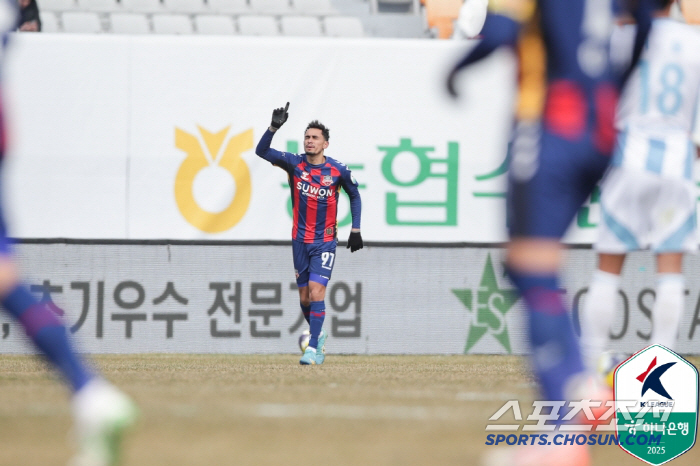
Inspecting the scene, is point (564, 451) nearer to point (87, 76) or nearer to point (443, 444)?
point (443, 444)

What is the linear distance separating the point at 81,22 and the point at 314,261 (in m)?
7.57

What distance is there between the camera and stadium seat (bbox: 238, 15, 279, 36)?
16.0 m

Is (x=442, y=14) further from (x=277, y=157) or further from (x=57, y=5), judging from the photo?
(x=277, y=157)

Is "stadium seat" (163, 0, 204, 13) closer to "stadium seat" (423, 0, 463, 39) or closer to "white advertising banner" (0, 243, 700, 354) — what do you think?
"stadium seat" (423, 0, 463, 39)

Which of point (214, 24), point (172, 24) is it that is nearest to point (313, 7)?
point (214, 24)

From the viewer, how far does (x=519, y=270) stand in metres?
3.21

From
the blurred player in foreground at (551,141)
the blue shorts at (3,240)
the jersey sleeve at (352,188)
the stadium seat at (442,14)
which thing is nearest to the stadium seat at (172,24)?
the stadium seat at (442,14)

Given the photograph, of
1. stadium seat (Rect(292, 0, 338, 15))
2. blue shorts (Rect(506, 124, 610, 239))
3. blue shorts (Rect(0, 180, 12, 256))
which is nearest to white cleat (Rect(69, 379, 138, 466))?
blue shorts (Rect(0, 180, 12, 256))

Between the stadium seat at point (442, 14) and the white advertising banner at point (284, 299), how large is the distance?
403 centimetres

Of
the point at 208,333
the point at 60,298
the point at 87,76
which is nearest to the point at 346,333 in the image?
→ the point at 208,333

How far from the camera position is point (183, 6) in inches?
656

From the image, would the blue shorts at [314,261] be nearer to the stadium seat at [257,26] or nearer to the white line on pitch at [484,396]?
the white line on pitch at [484,396]

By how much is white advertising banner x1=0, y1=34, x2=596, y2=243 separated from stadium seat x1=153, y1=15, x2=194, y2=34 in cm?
207

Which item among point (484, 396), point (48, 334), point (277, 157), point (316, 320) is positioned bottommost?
point (316, 320)
